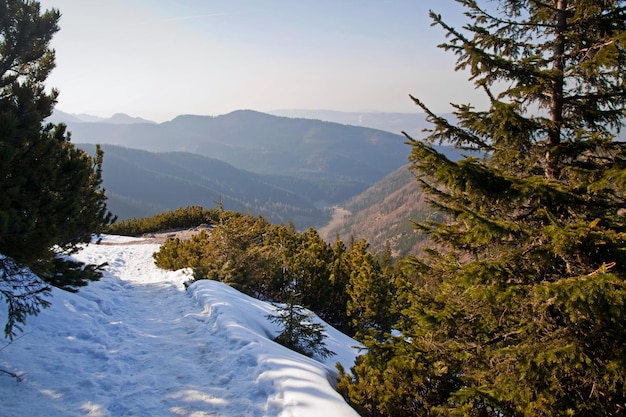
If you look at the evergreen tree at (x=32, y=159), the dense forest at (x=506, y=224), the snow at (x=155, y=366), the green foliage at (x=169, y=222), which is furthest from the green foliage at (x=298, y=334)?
the green foliage at (x=169, y=222)

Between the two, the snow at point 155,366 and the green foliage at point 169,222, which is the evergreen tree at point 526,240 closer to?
the snow at point 155,366

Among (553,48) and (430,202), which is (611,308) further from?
(553,48)

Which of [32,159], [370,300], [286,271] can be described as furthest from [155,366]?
[370,300]

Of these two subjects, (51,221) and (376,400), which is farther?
(51,221)

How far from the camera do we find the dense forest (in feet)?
11.3

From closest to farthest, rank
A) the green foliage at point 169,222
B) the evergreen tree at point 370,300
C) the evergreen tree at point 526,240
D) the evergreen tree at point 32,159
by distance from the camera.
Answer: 1. the evergreen tree at point 526,240
2. the evergreen tree at point 32,159
3. the evergreen tree at point 370,300
4. the green foliage at point 169,222

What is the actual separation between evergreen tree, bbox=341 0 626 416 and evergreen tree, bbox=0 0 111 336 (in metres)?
5.11

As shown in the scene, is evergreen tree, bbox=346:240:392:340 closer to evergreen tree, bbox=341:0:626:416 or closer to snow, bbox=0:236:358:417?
snow, bbox=0:236:358:417

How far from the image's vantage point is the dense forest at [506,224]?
11.3 feet

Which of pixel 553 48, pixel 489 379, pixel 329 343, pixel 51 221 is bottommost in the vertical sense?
pixel 329 343

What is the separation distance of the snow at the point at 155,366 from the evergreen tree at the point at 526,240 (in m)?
1.24

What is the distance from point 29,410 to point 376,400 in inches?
178

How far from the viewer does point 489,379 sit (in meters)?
4.35

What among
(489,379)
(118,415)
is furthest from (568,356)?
(118,415)
